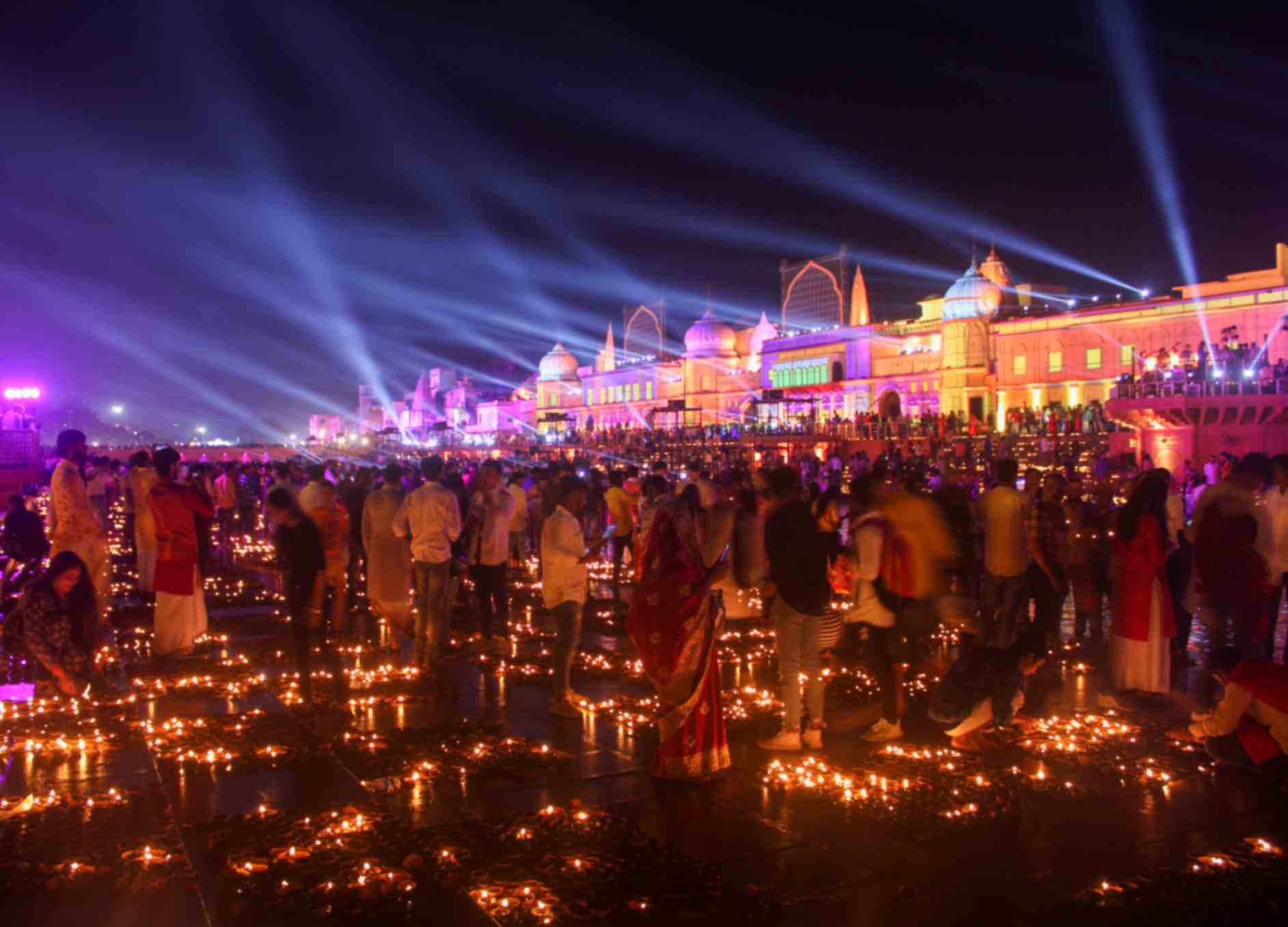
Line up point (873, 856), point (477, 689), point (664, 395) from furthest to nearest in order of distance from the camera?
point (664, 395)
point (477, 689)
point (873, 856)

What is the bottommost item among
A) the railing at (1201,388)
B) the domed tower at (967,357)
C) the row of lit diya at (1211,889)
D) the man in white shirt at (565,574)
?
the row of lit diya at (1211,889)

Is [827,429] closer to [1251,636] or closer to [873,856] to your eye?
[1251,636]

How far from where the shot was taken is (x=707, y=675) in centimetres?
543

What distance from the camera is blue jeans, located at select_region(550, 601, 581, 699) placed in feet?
22.0

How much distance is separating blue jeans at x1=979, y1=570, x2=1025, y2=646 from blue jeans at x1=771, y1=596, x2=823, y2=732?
212 cm

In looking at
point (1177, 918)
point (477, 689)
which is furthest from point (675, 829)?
point (477, 689)

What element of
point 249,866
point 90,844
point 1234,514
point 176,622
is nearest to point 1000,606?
point 1234,514

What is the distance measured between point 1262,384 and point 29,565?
21732mm

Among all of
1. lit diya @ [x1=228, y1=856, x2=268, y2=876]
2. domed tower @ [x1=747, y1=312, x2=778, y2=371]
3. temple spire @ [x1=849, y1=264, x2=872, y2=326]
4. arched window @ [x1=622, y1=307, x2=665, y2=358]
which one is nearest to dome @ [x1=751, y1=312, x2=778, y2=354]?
domed tower @ [x1=747, y1=312, x2=778, y2=371]

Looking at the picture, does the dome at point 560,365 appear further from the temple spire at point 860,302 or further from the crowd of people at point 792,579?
the crowd of people at point 792,579

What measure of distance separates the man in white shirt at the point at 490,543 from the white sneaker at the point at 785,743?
3557 mm

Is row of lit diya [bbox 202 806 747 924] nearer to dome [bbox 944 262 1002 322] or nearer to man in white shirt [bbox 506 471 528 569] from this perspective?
man in white shirt [bbox 506 471 528 569]

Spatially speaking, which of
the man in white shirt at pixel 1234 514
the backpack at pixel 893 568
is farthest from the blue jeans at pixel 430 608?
the man in white shirt at pixel 1234 514

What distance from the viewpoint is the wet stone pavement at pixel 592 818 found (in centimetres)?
397
